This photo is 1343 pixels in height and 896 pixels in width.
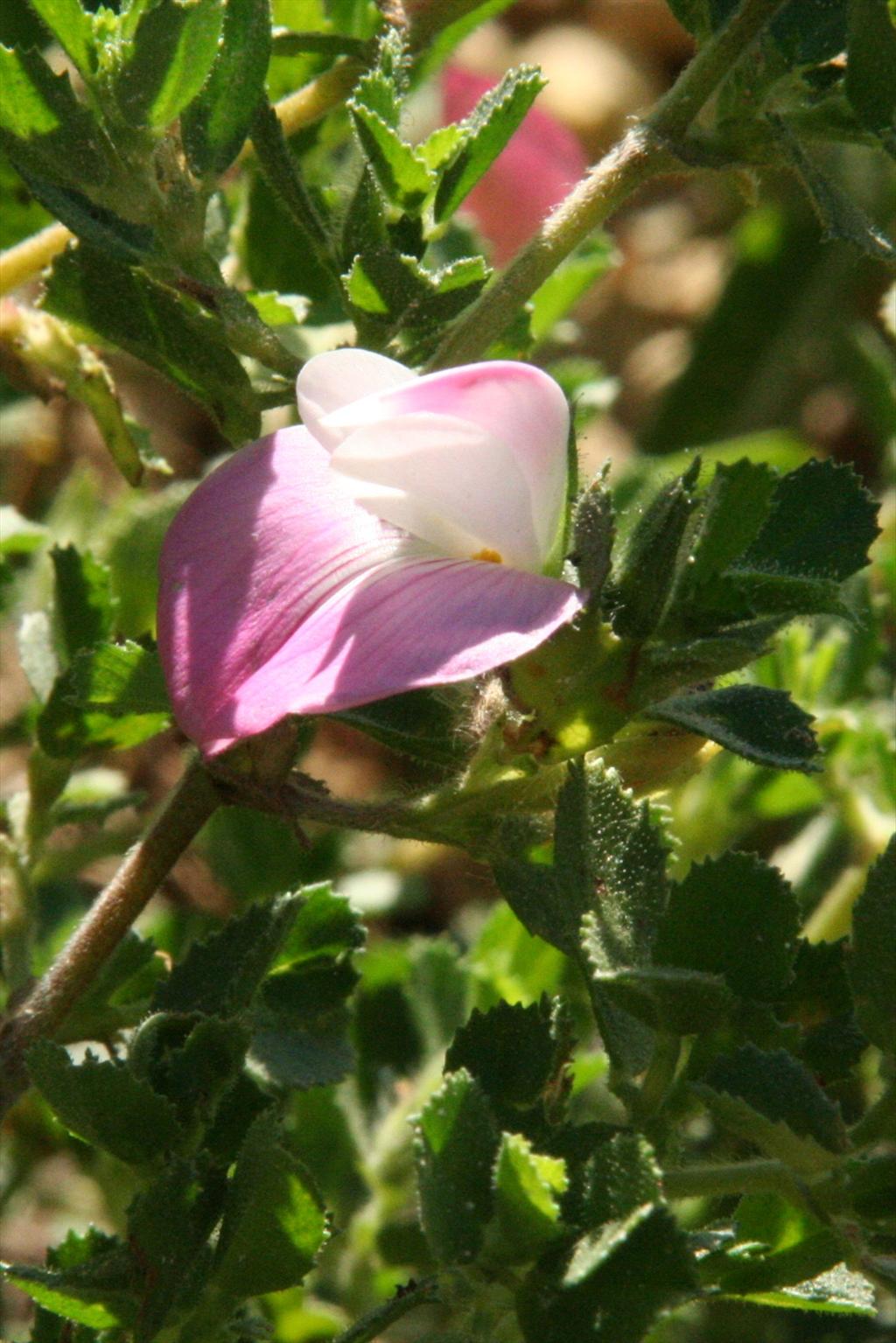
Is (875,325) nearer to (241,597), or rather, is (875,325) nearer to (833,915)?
(833,915)

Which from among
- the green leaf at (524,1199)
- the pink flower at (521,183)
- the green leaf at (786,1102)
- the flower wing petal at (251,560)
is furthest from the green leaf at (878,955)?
the pink flower at (521,183)

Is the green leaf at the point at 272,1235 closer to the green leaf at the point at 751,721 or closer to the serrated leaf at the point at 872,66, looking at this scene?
the green leaf at the point at 751,721

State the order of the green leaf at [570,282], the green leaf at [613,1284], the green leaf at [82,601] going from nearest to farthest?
the green leaf at [613,1284]
the green leaf at [82,601]
the green leaf at [570,282]

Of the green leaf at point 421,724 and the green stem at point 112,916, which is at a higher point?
the green leaf at point 421,724

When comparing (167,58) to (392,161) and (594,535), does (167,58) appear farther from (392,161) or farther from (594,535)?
(594,535)

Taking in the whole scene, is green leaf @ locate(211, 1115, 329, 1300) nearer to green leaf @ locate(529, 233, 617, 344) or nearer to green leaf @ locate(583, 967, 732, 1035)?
green leaf @ locate(583, 967, 732, 1035)

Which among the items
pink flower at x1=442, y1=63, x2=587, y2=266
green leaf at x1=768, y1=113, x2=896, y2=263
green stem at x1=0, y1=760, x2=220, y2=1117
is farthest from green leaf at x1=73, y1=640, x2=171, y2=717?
pink flower at x1=442, y1=63, x2=587, y2=266

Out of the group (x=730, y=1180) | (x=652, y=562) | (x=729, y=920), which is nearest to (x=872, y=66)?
(x=652, y=562)
